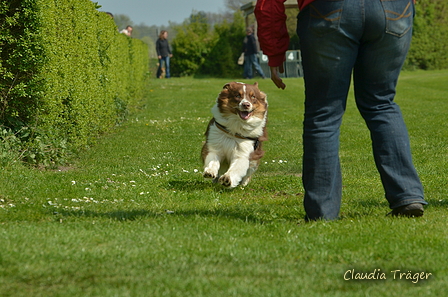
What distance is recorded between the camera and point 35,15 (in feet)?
23.9

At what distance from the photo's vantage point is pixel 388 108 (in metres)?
4.60

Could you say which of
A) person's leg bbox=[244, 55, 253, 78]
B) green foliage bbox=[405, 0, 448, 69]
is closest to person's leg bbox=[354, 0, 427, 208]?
person's leg bbox=[244, 55, 253, 78]

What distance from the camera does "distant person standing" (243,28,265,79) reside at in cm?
2956

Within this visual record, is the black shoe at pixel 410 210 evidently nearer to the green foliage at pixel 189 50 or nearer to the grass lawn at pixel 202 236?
the grass lawn at pixel 202 236

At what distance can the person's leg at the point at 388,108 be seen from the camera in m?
4.42

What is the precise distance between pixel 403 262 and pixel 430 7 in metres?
34.1

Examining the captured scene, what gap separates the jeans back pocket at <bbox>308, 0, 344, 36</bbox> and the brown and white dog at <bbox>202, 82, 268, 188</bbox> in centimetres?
244

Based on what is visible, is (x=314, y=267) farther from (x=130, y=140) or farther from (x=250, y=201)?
Answer: (x=130, y=140)

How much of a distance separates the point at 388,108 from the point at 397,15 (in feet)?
2.19

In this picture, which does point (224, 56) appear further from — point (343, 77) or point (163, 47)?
point (343, 77)

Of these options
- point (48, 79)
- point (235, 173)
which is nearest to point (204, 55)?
point (48, 79)

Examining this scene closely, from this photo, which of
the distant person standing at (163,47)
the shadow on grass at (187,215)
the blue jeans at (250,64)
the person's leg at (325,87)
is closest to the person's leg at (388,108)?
the person's leg at (325,87)

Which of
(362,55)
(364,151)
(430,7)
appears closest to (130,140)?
(364,151)

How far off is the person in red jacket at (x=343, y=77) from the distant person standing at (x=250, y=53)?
82.6 ft
